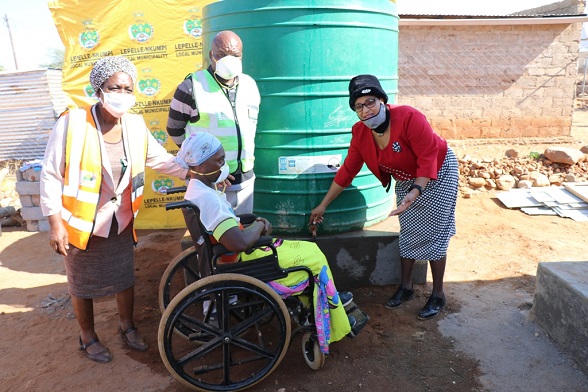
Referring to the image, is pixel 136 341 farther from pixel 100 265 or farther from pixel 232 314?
pixel 232 314

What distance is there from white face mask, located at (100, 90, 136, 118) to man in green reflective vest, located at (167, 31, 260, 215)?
487mm

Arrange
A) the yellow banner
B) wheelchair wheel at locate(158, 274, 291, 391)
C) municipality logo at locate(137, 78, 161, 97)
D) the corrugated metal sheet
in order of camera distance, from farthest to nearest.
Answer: the corrugated metal sheet
municipality logo at locate(137, 78, 161, 97)
the yellow banner
wheelchair wheel at locate(158, 274, 291, 391)

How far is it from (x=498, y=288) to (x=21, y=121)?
1011cm

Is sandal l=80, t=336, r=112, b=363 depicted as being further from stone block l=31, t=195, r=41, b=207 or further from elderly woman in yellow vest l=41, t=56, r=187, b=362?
stone block l=31, t=195, r=41, b=207

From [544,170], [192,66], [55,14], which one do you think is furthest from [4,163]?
[544,170]

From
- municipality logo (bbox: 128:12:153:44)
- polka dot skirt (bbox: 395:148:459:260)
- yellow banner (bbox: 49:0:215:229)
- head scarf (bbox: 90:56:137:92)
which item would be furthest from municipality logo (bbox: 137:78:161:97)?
polka dot skirt (bbox: 395:148:459:260)

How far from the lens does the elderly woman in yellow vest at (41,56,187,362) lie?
2.34 m

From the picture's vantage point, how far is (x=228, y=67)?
271 centimetres

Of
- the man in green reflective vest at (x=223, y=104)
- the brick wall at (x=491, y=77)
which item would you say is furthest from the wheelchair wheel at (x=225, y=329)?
the brick wall at (x=491, y=77)

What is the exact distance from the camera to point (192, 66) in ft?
16.6

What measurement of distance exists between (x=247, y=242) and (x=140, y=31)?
3.79 metres

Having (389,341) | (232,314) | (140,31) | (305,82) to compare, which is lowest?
(389,341)

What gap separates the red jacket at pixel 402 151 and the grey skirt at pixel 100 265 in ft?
5.14

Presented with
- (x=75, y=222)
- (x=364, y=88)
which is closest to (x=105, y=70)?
(x=75, y=222)
